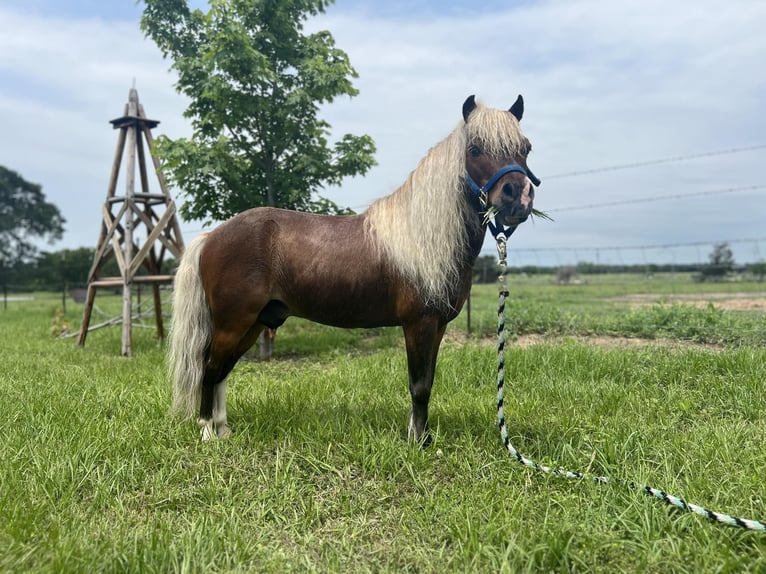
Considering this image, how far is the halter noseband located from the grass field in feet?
→ 4.28

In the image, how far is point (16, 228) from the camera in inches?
1687

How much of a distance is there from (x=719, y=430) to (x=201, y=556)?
10.1 feet

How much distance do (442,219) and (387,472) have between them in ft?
4.93

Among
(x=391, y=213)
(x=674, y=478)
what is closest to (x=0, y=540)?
(x=391, y=213)

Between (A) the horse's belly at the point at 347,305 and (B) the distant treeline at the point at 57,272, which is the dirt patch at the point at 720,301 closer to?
(A) the horse's belly at the point at 347,305

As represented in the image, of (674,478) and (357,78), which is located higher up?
(357,78)

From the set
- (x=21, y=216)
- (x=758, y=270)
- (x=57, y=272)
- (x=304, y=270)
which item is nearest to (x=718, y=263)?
(x=758, y=270)

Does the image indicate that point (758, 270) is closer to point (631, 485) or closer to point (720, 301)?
point (720, 301)

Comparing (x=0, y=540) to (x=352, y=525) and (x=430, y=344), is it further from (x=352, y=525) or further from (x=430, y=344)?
(x=430, y=344)

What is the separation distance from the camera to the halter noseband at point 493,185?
2.69 m

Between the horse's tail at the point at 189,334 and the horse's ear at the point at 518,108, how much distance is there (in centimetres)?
221

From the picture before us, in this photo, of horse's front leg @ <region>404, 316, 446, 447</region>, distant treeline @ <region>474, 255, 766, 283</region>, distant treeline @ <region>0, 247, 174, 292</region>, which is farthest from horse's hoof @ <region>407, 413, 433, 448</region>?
distant treeline @ <region>0, 247, 174, 292</region>

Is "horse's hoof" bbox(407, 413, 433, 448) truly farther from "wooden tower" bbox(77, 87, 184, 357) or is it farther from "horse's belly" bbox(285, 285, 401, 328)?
"wooden tower" bbox(77, 87, 184, 357)

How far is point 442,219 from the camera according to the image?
114 inches
